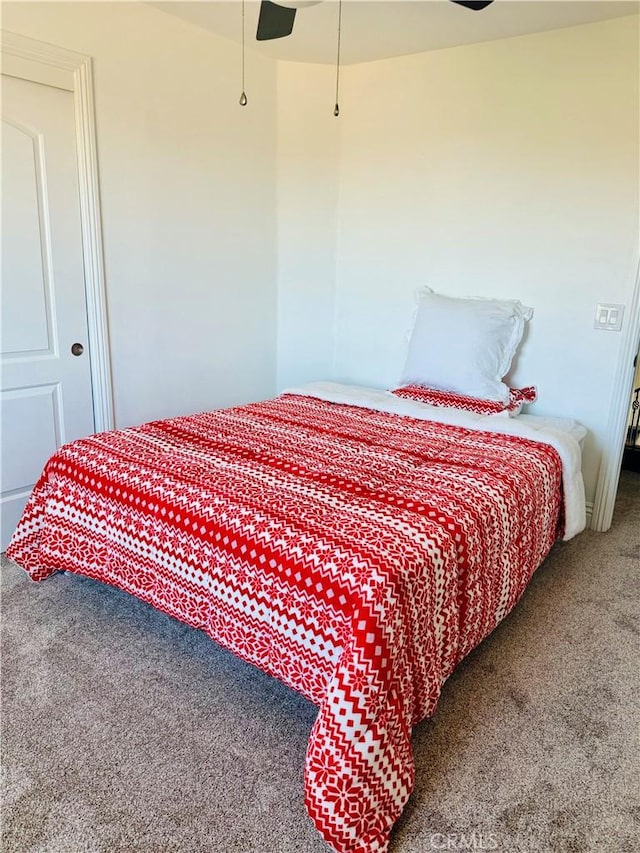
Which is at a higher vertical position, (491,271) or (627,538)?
(491,271)

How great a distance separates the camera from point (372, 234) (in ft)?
11.6

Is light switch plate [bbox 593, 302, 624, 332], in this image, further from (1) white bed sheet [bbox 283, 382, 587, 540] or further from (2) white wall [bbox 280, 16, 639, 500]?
(1) white bed sheet [bbox 283, 382, 587, 540]

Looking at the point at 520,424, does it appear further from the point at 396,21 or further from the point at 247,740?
the point at 396,21

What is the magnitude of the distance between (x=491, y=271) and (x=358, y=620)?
7.73ft

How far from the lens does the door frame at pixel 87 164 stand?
2.42 m

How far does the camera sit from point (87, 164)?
2711 mm

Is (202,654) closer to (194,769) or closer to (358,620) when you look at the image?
(194,769)

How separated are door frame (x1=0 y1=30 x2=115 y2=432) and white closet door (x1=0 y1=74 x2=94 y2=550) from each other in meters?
0.03

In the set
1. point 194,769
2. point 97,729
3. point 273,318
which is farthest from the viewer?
point 273,318

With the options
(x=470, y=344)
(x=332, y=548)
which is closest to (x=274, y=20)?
(x=470, y=344)

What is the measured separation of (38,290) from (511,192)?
7.65 ft

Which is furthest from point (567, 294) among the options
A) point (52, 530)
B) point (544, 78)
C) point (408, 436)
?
point (52, 530)
